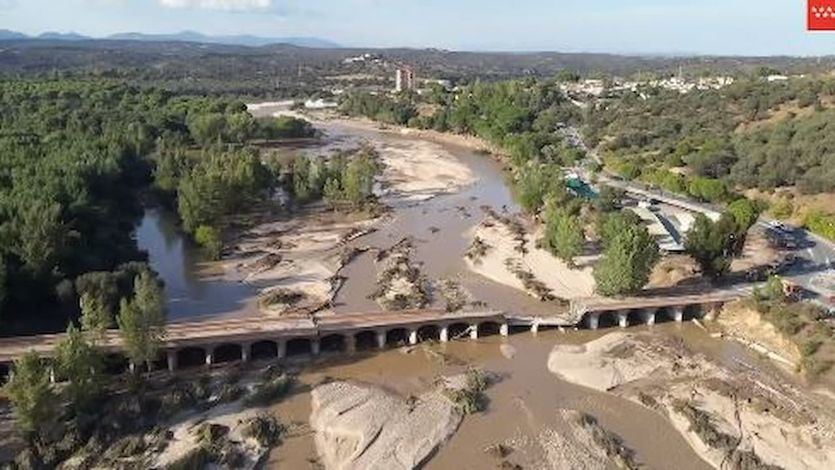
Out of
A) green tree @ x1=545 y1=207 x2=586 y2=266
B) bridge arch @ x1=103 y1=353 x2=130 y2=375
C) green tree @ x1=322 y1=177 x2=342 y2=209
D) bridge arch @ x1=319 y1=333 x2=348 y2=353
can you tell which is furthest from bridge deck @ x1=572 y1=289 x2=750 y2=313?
green tree @ x1=322 y1=177 x2=342 y2=209

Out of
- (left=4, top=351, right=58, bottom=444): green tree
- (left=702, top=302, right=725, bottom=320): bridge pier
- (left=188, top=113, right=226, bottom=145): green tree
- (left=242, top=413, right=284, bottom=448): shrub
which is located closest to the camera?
(left=4, top=351, right=58, bottom=444): green tree

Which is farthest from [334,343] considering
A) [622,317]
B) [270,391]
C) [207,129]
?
[207,129]

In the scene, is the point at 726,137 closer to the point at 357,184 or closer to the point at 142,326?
the point at 357,184

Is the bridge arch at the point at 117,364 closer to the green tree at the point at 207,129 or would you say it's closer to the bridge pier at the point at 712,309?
the bridge pier at the point at 712,309

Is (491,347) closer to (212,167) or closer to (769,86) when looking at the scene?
(212,167)

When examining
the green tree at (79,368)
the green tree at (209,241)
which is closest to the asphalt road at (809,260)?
the green tree at (209,241)

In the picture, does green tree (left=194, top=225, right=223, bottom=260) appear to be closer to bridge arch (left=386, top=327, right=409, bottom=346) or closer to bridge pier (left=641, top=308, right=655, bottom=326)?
bridge arch (left=386, top=327, right=409, bottom=346)
